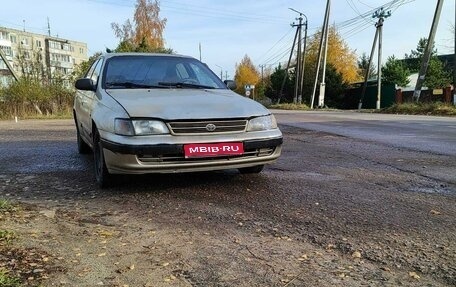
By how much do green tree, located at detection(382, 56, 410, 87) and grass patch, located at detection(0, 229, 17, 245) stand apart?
55.4 metres

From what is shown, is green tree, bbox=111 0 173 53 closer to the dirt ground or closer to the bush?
the bush

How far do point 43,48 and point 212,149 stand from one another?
3088cm

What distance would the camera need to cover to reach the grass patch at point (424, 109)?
22.6 metres

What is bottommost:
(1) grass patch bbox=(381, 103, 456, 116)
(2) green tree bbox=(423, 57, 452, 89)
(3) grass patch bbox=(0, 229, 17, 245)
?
(1) grass patch bbox=(381, 103, 456, 116)

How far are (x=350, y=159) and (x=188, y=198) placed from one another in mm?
3324

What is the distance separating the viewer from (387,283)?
2.40m

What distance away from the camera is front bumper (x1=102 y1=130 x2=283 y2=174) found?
414 centimetres

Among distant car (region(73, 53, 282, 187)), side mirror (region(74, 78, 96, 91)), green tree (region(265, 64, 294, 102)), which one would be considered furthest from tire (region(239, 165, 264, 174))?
green tree (region(265, 64, 294, 102))

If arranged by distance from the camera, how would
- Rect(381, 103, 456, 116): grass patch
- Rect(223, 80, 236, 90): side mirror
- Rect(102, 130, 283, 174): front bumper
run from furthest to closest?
1. Rect(381, 103, 456, 116): grass patch
2. Rect(223, 80, 236, 90): side mirror
3. Rect(102, 130, 283, 174): front bumper

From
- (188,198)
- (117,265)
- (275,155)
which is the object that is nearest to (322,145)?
(275,155)

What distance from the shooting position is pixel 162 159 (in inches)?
166

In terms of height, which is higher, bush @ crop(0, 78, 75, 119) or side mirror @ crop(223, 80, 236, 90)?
side mirror @ crop(223, 80, 236, 90)

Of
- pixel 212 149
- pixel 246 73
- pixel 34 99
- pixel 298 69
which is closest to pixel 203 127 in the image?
pixel 212 149

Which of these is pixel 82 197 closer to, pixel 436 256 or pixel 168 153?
pixel 168 153
